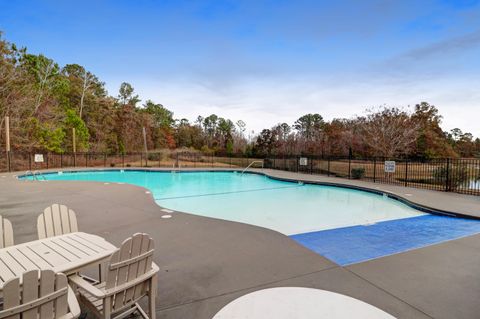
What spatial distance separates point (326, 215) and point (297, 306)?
5.32 meters

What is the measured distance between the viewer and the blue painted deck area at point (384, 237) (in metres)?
3.89

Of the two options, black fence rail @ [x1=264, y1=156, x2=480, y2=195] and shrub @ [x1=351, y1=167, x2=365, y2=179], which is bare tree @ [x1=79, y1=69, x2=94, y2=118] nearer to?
black fence rail @ [x1=264, y1=156, x2=480, y2=195]

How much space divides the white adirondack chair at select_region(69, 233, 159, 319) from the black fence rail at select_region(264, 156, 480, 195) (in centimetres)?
1008

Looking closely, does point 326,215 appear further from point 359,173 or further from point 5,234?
point 5,234

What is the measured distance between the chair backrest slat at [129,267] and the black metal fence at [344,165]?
1009 cm

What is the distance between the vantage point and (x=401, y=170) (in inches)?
594

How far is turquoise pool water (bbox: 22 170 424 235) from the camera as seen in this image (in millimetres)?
6430

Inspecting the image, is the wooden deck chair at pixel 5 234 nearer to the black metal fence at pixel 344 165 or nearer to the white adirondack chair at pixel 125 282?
the white adirondack chair at pixel 125 282

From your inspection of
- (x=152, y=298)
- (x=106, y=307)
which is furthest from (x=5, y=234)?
(x=152, y=298)

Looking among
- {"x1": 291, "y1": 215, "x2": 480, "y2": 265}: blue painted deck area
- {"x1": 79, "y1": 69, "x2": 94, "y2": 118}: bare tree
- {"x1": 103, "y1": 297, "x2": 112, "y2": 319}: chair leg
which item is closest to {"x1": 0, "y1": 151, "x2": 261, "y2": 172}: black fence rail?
{"x1": 79, "y1": 69, "x2": 94, "y2": 118}: bare tree

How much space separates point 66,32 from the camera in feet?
36.6

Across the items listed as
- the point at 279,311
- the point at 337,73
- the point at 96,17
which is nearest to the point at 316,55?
the point at 337,73

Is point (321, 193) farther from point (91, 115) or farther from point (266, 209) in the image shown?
point (91, 115)

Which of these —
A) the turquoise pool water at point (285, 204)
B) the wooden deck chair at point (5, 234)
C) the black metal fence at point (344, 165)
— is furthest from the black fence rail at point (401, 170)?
the wooden deck chair at point (5, 234)
